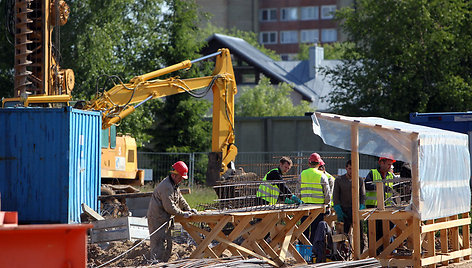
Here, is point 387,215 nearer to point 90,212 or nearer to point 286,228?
point 286,228

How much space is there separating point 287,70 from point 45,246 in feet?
197

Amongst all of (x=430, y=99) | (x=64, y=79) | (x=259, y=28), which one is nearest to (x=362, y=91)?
(x=430, y=99)

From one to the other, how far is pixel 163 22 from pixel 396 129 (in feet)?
80.1

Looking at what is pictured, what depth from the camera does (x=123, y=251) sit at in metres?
14.5

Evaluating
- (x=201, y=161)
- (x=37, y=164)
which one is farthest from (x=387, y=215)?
(x=201, y=161)

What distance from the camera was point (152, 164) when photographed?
31344 mm

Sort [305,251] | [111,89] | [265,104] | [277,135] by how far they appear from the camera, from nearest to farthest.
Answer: [305,251] < [111,89] < [277,135] < [265,104]

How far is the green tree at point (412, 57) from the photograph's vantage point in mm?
29281

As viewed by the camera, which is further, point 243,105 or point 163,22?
point 243,105

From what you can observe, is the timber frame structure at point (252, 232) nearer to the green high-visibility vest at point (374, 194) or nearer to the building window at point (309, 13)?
the green high-visibility vest at point (374, 194)

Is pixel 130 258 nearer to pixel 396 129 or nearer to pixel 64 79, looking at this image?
pixel 396 129

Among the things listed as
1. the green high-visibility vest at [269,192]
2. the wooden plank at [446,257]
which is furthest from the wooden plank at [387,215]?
the green high-visibility vest at [269,192]

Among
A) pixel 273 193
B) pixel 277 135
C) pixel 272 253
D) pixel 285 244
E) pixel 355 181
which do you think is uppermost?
pixel 277 135

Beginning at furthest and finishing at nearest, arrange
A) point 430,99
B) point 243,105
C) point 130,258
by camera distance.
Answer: point 243,105 → point 430,99 → point 130,258
